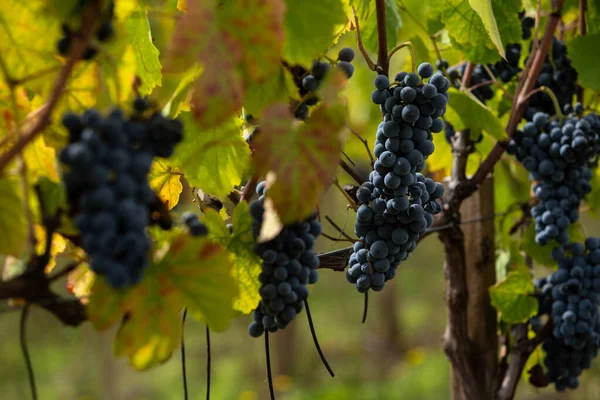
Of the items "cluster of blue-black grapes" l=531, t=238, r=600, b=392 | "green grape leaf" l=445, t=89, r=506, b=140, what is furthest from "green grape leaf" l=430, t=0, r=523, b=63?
"cluster of blue-black grapes" l=531, t=238, r=600, b=392

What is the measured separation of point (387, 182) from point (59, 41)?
0.43 meters

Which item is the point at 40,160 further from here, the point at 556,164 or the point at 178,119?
the point at 556,164

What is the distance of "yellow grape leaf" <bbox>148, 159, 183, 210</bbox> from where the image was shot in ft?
2.97

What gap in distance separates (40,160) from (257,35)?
25 centimetres

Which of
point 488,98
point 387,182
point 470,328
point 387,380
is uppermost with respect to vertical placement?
point 488,98

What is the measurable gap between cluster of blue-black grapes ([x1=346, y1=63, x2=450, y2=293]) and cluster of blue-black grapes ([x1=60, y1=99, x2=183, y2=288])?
381 millimetres

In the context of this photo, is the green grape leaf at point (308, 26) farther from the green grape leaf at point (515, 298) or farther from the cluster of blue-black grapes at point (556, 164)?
the green grape leaf at point (515, 298)

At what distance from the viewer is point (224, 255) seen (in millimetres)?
587

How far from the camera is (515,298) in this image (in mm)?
1294

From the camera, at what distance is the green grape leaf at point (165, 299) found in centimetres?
55

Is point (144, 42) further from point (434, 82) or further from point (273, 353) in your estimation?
point (273, 353)

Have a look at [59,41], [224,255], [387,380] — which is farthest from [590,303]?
[387,380]

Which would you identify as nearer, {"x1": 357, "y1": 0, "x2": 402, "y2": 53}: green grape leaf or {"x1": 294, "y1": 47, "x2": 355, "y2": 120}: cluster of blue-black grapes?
{"x1": 294, "y1": 47, "x2": 355, "y2": 120}: cluster of blue-black grapes

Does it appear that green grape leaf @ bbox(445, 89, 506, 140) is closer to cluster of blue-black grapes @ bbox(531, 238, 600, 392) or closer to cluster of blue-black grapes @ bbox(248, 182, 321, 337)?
cluster of blue-black grapes @ bbox(531, 238, 600, 392)
